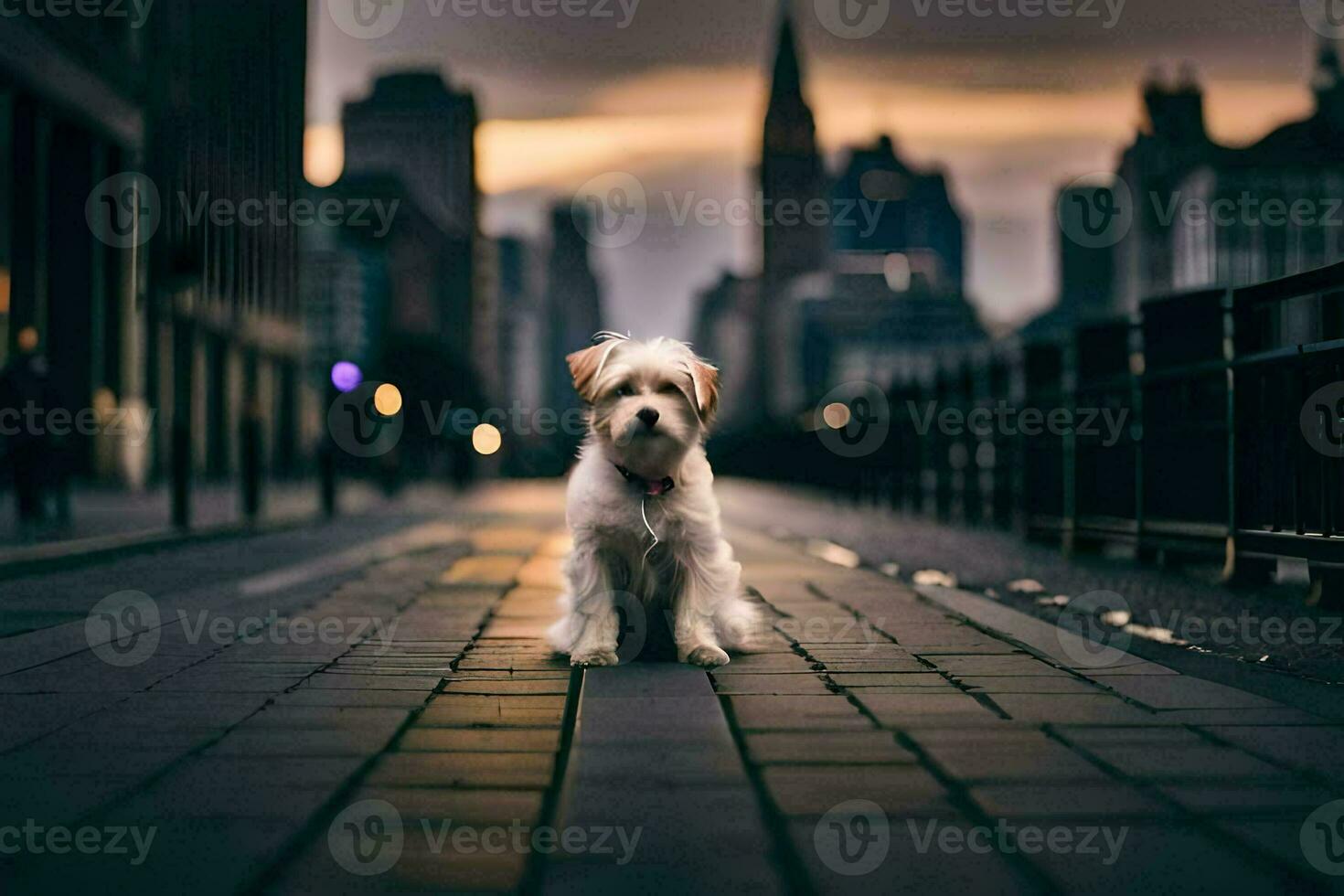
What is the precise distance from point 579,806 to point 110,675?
2.38m

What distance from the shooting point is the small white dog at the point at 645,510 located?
4.11 meters

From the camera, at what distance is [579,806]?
2.66 metres

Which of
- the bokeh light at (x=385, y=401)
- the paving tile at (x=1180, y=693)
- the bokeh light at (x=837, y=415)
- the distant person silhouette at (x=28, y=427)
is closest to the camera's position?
the paving tile at (x=1180, y=693)

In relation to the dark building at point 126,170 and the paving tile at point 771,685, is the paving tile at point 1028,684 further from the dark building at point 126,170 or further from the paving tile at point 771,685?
the dark building at point 126,170

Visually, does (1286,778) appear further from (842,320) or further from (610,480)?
(842,320)

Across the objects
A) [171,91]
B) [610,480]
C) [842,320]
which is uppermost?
[842,320]

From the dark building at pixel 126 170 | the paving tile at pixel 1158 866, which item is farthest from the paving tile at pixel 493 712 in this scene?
the dark building at pixel 126 170

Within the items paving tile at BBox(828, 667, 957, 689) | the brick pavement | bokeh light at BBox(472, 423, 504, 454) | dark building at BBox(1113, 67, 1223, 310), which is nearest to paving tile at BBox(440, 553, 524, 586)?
the brick pavement

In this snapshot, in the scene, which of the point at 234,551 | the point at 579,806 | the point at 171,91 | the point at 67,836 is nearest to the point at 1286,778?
the point at 579,806

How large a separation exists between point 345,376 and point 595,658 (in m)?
15.9

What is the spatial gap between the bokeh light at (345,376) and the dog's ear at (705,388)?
1606 cm

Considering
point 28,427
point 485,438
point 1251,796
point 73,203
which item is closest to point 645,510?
point 1251,796

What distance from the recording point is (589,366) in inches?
168

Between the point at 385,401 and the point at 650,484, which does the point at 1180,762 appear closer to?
the point at 650,484
